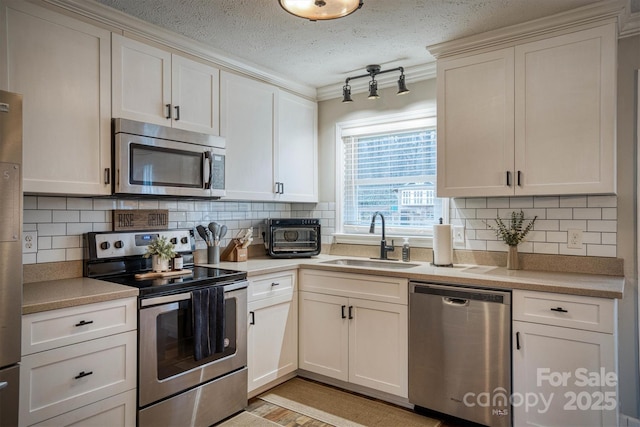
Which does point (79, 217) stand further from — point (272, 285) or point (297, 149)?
point (297, 149)

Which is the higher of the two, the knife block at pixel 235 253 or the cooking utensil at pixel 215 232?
the cooking utensil at pixel 215 232

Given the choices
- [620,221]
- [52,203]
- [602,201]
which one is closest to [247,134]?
[52,203]

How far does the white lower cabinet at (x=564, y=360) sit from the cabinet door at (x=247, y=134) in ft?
6.34

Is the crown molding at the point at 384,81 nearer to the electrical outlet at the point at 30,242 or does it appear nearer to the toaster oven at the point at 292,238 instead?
the toaster oven at the point at 292,238

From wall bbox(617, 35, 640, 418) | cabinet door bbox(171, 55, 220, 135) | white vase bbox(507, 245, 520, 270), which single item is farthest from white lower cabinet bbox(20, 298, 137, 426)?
wall bbox(617, 35, 640, 418)

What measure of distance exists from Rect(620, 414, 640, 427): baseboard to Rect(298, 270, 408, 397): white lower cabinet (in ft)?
4.01

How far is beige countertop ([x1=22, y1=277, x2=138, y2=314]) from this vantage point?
1724mm

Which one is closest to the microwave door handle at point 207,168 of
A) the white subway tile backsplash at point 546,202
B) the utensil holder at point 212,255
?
the utensil holder at point 212,255

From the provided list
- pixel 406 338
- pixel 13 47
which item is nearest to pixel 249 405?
pixel 406 338

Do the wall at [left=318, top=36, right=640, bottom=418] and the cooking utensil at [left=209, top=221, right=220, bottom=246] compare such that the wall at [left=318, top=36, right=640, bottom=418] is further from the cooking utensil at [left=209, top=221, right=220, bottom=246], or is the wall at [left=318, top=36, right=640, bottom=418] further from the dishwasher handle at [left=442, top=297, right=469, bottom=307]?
the cooking utensil at [left=209, top=221, right=220, bottom=246]

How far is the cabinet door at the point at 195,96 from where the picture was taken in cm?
258

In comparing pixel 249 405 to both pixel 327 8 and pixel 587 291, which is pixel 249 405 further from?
pixel 327 8

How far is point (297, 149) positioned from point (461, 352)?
2.07m

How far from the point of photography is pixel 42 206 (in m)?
2.25
